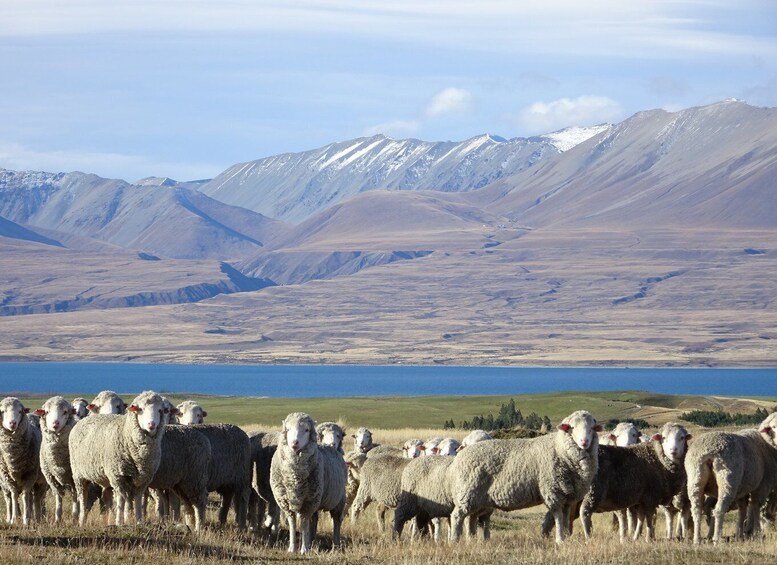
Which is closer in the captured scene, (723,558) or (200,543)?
(723,558)

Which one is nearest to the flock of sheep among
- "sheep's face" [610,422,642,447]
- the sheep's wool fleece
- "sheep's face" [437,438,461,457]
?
the sheep's wool fleece

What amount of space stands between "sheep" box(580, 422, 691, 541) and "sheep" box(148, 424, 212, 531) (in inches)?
225

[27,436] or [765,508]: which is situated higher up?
[27,436]

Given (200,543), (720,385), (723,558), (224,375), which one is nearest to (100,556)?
(200,543)

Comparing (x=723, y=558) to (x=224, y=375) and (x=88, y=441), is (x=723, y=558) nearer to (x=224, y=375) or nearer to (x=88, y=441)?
(x=88, y=441)

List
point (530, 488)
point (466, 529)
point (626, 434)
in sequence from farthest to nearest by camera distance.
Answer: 1. point (626, 434)
2. point (466, 529)
3. point (530, 488)

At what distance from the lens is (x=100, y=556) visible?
14906mm

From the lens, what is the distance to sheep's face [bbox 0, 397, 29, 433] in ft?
64.6

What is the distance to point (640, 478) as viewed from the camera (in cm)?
1981

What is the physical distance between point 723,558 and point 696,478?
370 centimetres

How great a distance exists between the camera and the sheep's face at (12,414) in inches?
776

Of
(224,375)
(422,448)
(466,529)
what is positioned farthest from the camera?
(224,375)

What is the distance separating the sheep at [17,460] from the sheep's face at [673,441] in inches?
385

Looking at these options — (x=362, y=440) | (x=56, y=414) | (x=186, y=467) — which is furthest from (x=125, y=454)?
(x=362, y=440)
